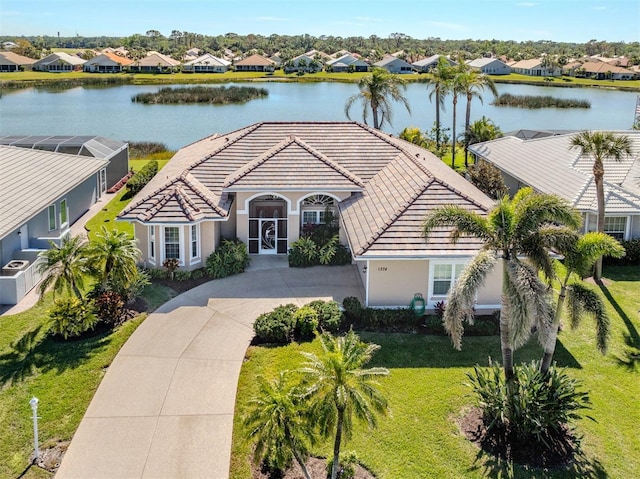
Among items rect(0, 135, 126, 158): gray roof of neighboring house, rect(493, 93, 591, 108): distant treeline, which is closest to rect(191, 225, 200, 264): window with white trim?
rect(0, 135, 126, 158): gray roof of neighboring house

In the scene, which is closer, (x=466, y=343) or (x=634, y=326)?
→ (x=466, y=343)

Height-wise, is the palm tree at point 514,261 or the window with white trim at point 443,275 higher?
the palm tree at point 514,261

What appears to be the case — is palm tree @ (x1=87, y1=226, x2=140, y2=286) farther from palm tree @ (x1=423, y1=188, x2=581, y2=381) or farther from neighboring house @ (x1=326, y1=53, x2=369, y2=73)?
neighboring house @ (x1=326, y1=53, x2=369, y2=73)

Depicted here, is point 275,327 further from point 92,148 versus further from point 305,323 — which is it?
point 92,148

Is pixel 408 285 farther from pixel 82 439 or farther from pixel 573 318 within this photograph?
pixel 82 439

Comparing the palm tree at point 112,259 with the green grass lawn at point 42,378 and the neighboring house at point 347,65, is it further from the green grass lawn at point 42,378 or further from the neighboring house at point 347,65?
the neighboring house at point 347,65

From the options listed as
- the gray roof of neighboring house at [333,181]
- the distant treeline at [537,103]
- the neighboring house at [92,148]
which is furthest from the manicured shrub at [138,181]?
the distant treeline at [537,103]

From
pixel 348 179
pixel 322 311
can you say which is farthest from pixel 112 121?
pixel 322 311

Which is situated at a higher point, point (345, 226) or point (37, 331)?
point (345, 226)

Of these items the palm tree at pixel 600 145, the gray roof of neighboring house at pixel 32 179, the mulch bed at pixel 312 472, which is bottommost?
the mulch bed at pixel 312 472
